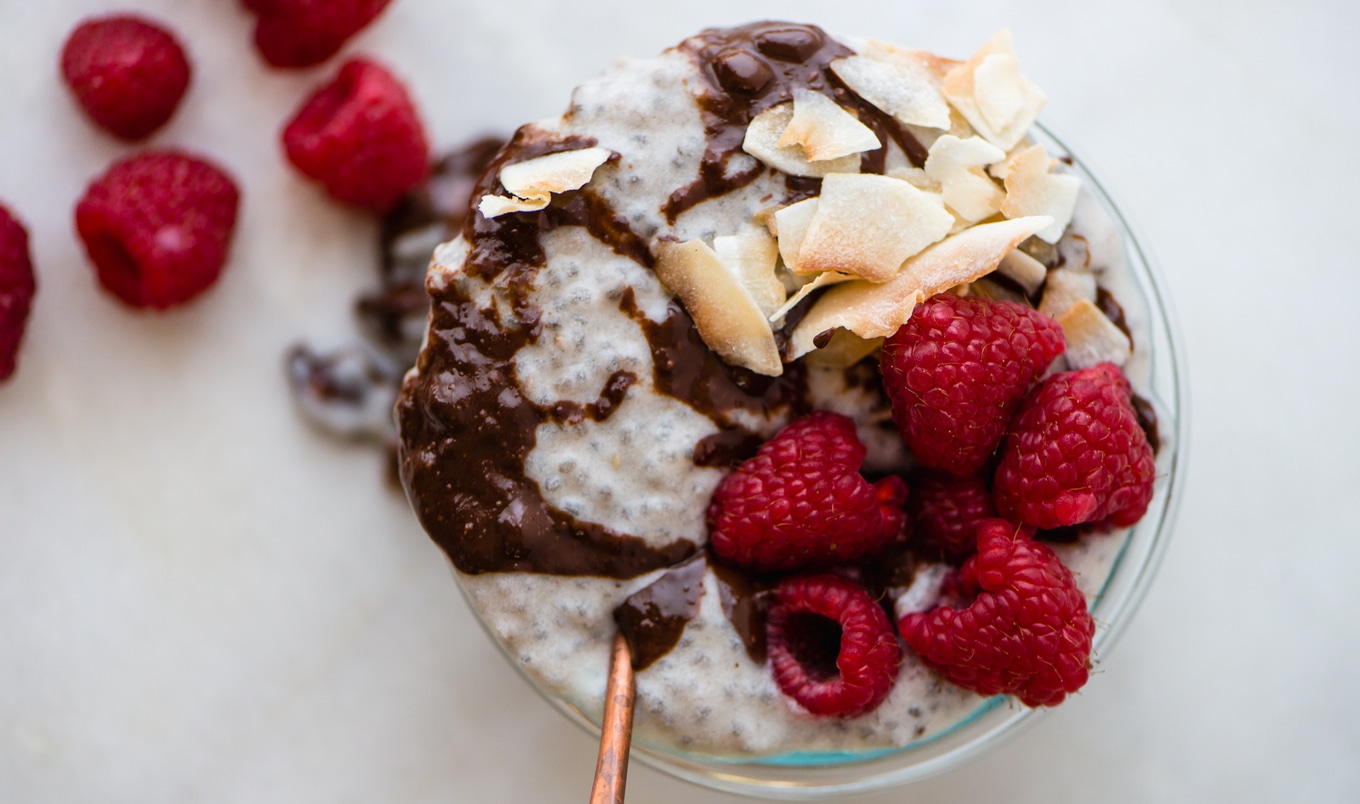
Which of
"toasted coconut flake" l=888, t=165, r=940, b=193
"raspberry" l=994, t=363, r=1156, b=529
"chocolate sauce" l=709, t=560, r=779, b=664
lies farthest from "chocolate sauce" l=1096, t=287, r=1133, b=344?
"chocolate sauce" l=709, t=560, r=779, b=664

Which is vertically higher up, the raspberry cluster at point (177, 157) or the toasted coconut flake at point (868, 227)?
the toasted coconut flake at point (868, 227)

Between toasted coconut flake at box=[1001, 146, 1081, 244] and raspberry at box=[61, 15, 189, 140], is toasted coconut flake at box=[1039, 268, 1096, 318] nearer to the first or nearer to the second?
toasted coconut flake at box=[1001, 146, 1081, 244]

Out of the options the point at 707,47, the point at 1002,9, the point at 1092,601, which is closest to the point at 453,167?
the point at 707,47


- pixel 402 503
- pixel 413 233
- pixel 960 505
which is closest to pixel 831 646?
pixel 960 505

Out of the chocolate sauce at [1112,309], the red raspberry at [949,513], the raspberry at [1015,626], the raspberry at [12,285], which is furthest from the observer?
the raspberry at [12,285]

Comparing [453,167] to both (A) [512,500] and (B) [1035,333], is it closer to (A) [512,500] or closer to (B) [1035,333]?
(A) [512,500]

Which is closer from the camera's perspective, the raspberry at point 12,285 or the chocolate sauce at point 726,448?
the chocolate sauce at point 726,448

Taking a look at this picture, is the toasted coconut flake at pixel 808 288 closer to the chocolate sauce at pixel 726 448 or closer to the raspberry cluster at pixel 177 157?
the chocolate sauce at pixel 726 448

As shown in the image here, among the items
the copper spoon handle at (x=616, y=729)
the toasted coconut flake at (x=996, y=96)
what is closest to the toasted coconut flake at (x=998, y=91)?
the toasted coconut flake at (x=996, y=96)
